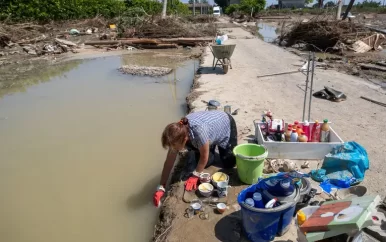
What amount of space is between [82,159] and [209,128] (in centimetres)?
242

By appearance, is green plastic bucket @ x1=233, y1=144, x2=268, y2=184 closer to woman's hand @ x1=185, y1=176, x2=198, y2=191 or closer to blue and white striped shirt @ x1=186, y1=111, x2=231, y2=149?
blue and white striped shirt @ x1=186, y1=111, x2=231, y2=149

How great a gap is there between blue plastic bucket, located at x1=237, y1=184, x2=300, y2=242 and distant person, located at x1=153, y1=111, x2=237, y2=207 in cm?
81

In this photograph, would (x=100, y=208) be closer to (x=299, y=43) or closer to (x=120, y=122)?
(x=120, y=122)

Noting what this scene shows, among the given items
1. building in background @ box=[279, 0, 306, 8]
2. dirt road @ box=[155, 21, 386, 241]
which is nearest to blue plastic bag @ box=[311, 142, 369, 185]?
dirt road @ box=[155, 21, 386, 241]

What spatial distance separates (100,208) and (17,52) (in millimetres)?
12420

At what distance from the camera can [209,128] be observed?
344cm

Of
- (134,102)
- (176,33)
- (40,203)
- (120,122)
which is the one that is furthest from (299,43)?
(40,203)

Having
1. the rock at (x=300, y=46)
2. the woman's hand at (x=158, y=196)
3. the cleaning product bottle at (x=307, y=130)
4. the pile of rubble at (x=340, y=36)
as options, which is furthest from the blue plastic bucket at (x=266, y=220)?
the rock at (x=300, y=46)

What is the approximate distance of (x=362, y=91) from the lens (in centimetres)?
685

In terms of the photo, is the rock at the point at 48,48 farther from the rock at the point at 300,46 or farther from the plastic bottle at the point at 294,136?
the plastic bottle at the point at 294,136

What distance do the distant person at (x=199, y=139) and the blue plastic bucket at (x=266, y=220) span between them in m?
0.81

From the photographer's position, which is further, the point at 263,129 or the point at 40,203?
the point at 263,129

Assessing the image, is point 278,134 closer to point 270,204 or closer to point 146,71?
point 270,204

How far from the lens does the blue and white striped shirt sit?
129 inches
